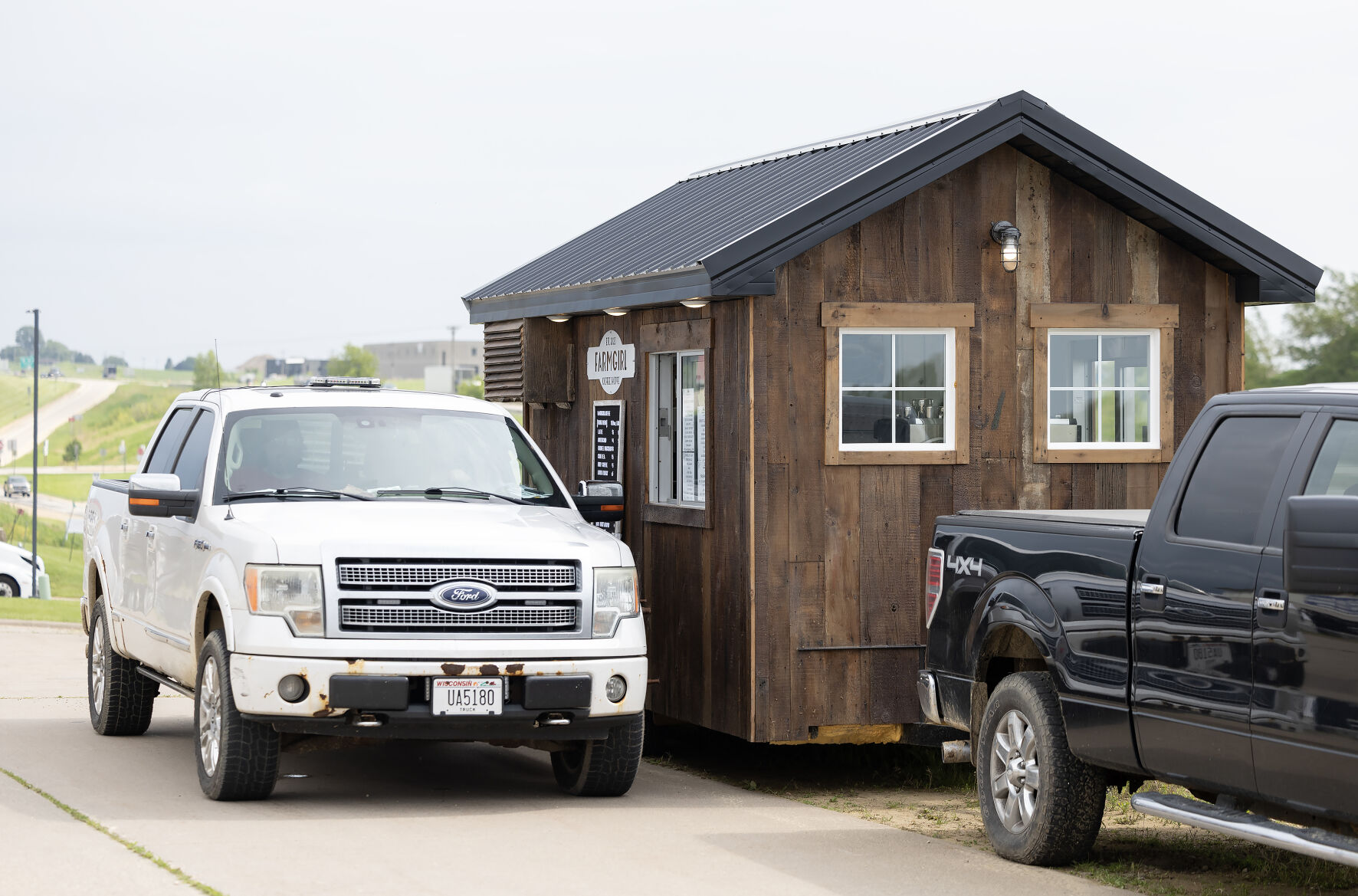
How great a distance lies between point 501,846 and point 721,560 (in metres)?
3.16

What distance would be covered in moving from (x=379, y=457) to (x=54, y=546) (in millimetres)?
81510

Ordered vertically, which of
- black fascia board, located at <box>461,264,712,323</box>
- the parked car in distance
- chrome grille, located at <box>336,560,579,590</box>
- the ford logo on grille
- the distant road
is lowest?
the parked car in distance

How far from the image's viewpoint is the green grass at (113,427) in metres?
131

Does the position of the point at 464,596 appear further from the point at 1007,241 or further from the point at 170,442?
the point at 1007,241

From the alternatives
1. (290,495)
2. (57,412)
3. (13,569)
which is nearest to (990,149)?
(290,495)

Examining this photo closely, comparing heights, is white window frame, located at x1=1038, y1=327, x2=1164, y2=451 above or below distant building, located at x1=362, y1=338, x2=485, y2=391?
below

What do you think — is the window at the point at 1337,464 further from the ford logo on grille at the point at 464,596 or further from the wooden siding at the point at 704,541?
the wooden siding at the point at 704,541

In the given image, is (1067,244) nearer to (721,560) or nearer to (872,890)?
(721,560)

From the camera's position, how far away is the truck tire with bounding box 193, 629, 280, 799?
28.1ft

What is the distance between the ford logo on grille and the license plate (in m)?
0.36

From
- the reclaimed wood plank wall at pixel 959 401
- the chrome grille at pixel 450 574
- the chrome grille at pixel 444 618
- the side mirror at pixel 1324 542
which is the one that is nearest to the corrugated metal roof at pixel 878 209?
the reclaimed wood plank wall at pixel 959 401

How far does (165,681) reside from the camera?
1027cm

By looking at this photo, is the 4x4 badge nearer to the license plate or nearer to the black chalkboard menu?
→ the license plate

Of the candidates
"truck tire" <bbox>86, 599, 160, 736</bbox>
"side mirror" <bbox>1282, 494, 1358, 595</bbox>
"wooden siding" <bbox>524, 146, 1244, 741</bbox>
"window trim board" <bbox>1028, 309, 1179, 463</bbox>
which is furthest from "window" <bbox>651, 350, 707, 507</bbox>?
"side mirror" <bbox>1282, 494, 1358, 595</bbox>
